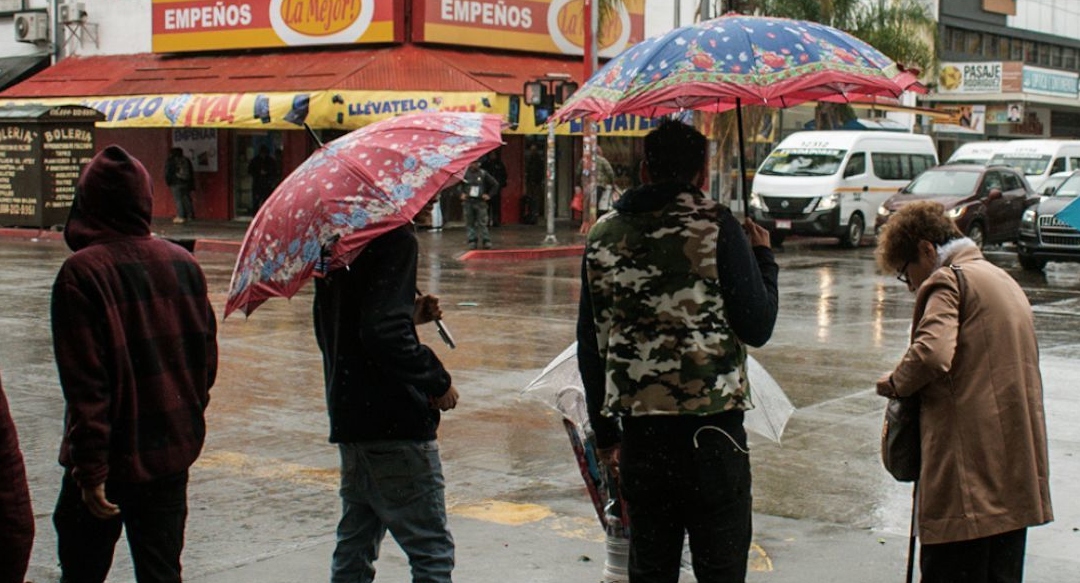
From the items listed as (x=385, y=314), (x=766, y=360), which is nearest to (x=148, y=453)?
(x=385, y=314)

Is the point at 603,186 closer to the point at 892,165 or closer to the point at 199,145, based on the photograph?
the point at 892,165

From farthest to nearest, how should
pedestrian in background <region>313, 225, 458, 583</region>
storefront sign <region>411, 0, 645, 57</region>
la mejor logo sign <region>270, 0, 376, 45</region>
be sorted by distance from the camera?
la mejor logo sign <region>270, 0, 376, 45</region> < storefront sign <region>411, 0, 645, 57</region> < pedestrian in background <region>313, 225, 458, 583</region>

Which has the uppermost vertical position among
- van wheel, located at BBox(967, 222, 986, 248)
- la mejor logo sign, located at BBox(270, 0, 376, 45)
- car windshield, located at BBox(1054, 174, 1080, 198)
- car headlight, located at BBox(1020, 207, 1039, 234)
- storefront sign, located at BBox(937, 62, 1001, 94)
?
storefront sign, located at BBox(937, 62, 1001, 94)

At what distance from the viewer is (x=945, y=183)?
25594 millimetres

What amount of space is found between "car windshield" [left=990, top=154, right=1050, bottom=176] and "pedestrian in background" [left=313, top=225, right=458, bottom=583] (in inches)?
1108

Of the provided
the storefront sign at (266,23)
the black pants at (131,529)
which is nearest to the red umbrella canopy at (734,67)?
the black pants at (131,529)

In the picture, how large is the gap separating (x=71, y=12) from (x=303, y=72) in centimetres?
855

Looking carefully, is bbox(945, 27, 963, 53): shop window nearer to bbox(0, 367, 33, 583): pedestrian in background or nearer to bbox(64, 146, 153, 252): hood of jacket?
bbox(64, 146, 153, 252): hood of jacket

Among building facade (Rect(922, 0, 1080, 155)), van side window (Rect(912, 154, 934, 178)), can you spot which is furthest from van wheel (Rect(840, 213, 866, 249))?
building facade (Rect(922, 0, 1080, 155))

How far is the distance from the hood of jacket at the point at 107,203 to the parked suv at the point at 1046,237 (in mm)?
18313

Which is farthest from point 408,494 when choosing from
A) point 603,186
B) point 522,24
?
point 522,24

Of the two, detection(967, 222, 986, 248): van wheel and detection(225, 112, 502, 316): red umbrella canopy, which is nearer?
detection(225, 112, 502, 316): red umbrella canopy

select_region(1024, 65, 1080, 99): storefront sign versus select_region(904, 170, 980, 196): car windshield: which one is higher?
select_region(1024, 65, 1080, 99): storefront sign

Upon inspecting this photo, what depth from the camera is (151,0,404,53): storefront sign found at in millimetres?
28828
